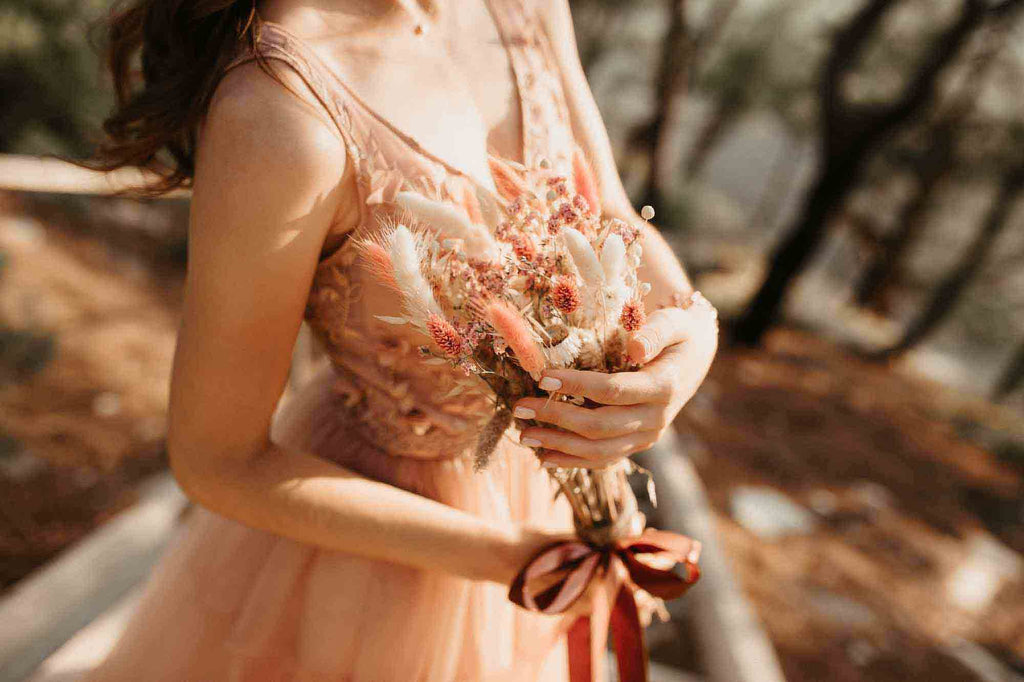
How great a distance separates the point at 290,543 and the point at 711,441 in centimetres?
519

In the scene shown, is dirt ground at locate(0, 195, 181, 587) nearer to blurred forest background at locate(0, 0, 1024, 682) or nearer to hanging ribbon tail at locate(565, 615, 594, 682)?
blurred forest background at locate(0, 0, 1024, 682)

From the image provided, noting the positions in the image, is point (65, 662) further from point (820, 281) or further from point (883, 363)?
point (820, 281)

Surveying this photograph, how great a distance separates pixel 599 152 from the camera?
1.46 m

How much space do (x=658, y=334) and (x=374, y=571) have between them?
74cm

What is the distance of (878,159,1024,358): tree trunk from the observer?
375 inches

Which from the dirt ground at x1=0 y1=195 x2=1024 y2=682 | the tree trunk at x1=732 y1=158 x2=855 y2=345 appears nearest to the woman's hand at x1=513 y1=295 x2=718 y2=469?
the dirt ground at x1=0 y1=195 x2=1024 y2=682

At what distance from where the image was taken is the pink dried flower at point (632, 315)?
34.0 inches

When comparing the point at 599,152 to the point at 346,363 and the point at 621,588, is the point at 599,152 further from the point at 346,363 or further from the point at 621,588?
the point at 621,588

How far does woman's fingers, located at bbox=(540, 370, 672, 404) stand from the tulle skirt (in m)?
0.55

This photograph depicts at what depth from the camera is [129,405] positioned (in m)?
4.14

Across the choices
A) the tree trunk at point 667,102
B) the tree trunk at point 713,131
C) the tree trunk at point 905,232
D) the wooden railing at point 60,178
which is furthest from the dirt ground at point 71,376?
the tree trunk at point 713,131

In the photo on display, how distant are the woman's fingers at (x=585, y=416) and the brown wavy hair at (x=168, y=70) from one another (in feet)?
1.95

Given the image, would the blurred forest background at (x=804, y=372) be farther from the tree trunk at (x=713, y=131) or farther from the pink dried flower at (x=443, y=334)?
the tree trunk at (x=713, y=131)

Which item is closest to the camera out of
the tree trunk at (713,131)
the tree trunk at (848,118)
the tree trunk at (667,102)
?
the tree trunk at (848,118)
